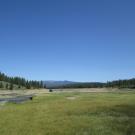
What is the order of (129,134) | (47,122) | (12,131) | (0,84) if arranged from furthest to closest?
(0,84) → (47,122) → (12,131) → (129,134)

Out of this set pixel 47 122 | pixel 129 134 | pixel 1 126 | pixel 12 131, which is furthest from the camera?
pixel 47 122

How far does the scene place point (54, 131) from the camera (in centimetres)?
2389

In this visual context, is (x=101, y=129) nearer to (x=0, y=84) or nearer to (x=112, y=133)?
(x=112, y=133)

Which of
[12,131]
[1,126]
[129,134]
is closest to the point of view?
[129,134]

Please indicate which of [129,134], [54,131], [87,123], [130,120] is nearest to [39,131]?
[54,131]

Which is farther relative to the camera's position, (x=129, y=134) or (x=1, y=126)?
(x=1, y=126)

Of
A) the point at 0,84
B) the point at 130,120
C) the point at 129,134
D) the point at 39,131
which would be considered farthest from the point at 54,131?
the point at 0,84

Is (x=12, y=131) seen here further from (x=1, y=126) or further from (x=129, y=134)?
(x=129, y=134)

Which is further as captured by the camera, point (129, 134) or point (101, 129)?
point (101, 129)

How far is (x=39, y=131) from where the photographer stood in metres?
23.9

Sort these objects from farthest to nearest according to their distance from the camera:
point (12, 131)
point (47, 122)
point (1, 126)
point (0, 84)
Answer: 1. point (0, 84)
2. point (47, 122)
3. point (1, 126)
4. point (12, 131)

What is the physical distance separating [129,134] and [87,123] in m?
6.17

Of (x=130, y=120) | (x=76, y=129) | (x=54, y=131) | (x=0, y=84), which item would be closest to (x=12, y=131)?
(x=54, y=131)

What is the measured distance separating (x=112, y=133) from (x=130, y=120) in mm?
6883
